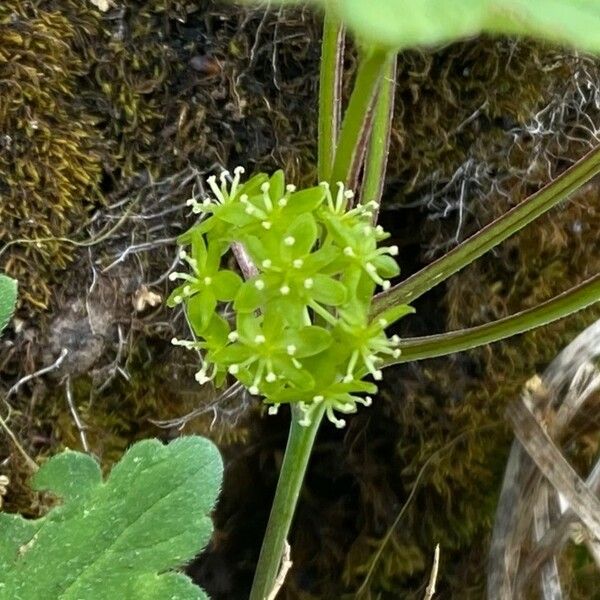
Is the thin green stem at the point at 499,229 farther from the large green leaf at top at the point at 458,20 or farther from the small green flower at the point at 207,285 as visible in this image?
the large green leaf at top at the point at 458,20

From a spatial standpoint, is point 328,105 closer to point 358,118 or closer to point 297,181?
point 358,118

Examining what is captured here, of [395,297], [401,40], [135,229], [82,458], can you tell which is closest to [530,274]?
[395,297]

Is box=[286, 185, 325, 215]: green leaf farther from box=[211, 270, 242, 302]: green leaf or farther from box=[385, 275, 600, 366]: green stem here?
box=[385, 275, 600, 366]: green stem

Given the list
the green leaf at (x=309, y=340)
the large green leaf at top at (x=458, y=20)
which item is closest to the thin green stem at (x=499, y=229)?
the green leaf at (x=309, y=340)

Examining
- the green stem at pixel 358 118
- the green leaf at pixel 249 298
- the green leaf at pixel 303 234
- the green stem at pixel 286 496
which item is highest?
the green stem at pixel 358 118

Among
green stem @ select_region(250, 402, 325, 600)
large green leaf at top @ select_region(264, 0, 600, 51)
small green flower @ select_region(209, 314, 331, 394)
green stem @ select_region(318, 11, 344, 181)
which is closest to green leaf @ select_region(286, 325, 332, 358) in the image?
small green flower @ select_region(209, 314, 331, 394)

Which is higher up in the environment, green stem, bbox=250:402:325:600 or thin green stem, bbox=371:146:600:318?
thin green stem, bbox=371:146:600:318
